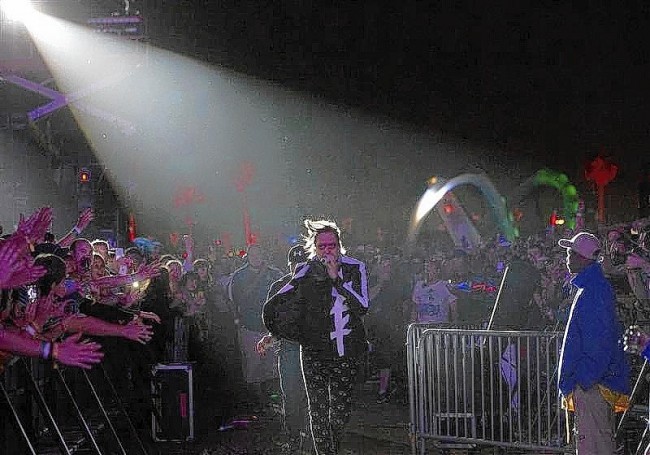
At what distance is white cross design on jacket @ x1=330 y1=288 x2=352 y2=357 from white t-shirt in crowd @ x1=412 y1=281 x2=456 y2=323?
5067 millimetres

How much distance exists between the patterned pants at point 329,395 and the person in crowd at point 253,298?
12.7 ft

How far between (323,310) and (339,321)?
164 mm

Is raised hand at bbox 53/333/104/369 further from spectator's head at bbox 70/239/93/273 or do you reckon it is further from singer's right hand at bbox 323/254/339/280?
spectator's head at bbox 70/239/93/273

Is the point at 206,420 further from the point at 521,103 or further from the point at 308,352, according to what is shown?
the point at 521,103

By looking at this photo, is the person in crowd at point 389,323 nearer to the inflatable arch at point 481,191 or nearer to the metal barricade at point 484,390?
the metal barricade at point 484,390

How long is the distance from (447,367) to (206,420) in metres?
4.06

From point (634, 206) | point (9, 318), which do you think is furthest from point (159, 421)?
point (634, 206)

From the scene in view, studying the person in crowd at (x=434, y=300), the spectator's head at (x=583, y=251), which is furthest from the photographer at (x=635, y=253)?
the spectator's head at (x=583, y=251)

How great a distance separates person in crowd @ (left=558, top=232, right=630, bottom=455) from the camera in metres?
6.81

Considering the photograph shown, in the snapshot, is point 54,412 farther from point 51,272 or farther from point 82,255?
point 82,255

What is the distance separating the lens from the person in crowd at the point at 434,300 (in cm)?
1227

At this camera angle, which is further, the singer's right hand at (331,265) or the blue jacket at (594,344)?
the singer's right hand at (331,265)

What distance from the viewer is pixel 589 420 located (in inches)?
275

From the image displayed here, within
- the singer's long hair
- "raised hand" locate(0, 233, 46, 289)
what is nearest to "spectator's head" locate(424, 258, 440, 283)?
the singer's long hair
